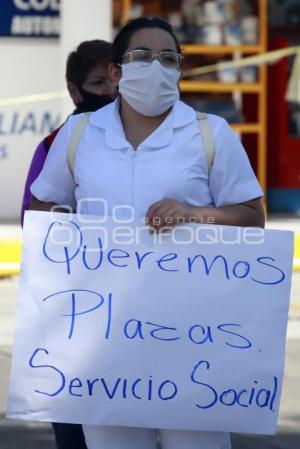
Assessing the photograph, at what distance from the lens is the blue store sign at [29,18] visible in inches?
559

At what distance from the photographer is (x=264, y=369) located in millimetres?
3604

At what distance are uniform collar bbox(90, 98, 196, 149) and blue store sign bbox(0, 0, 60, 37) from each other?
10.7 m

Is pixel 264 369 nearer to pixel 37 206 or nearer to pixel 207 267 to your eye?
pixel 207 267

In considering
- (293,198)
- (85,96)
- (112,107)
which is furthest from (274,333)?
(293,198)

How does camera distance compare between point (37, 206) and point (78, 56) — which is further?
point (78, 56)

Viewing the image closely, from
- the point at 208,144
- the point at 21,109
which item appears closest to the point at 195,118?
the point at 208,144

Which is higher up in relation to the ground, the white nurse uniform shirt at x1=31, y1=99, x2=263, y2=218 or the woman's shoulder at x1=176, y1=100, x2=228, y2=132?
the woman's shoulder at x1=176, y1=100, x2=228, y2=132

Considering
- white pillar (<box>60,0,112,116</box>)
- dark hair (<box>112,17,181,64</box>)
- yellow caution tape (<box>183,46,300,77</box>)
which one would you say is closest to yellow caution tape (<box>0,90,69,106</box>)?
white pillar (<box>60,0,112,116</box>)

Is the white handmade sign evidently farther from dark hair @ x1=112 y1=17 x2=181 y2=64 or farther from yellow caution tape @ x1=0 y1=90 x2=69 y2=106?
yellow caution tape @ x1=0 y1=90 x2=69 y2=106

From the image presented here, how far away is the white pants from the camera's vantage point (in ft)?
12.0

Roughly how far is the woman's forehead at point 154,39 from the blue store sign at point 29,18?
10678 millimetres

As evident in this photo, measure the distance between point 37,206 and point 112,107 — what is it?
376mm

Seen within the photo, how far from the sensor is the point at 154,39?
3.71 metres

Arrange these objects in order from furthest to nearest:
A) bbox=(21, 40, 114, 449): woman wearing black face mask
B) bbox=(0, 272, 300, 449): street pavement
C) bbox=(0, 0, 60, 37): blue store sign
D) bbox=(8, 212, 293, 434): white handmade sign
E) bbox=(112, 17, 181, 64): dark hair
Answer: bbox=(0, 0, 60, 37): blue store sign, bbox=(0, 272, 300, 449): street pavement, bbox=(21, 40, 114, 449): woman wearing black face mask, bbox=(112, 17, 181, 64): dark hair, bbox=(8, 212, 293, 434): white handmade sign
